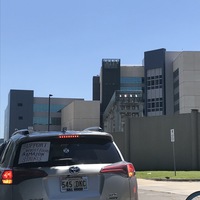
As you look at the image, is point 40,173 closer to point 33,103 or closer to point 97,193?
point 97,193

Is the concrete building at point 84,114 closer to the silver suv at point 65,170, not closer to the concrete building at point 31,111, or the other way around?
the concrete building at point 31,111

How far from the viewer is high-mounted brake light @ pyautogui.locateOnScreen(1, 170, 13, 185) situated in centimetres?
568

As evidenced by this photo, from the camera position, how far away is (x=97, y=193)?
18.8 feet

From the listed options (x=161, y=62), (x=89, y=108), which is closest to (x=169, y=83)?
(x=161, y=62)

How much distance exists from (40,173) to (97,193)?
79cm

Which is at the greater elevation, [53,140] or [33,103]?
[33,103]

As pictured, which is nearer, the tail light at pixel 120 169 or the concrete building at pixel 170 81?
the tail light at pixel 120 169

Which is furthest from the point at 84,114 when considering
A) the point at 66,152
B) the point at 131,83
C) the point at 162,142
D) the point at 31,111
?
the point at 66,152

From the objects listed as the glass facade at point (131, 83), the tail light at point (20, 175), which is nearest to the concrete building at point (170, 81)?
the glass facade at point (131, 83)

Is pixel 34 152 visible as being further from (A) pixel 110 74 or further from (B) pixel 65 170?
(A) pixel 110 74

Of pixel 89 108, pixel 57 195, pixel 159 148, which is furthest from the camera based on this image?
pixel 89 108

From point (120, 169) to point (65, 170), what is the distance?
0.78m

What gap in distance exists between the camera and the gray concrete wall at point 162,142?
30.9 m

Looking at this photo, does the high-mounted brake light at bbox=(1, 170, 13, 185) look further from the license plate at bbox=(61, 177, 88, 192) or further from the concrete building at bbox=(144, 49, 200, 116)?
the concrete building at bbox=(144, 49, 200, 116)
